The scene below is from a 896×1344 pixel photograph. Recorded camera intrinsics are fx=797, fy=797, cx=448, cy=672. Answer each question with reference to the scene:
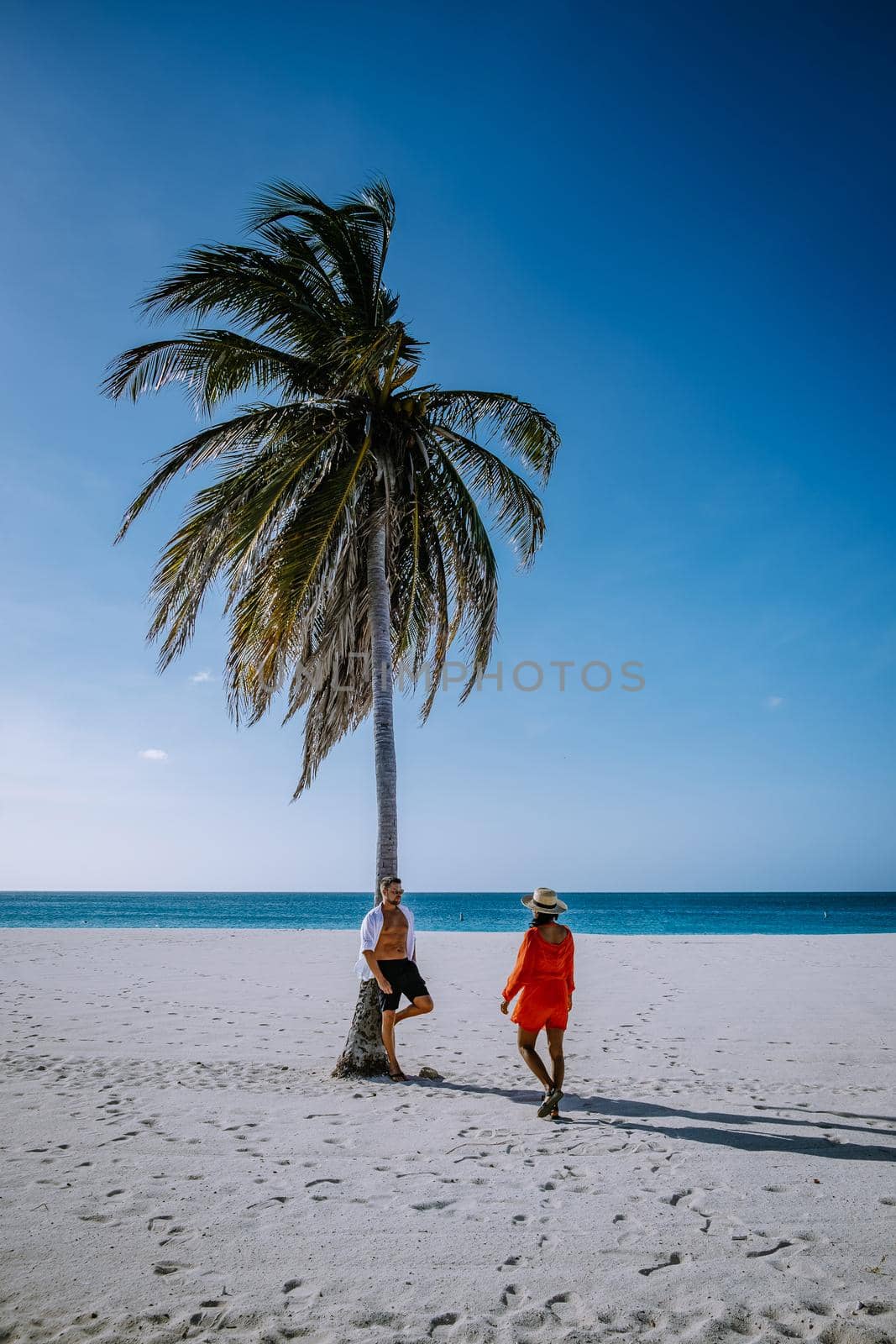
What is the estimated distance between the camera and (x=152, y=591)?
8.52 meters

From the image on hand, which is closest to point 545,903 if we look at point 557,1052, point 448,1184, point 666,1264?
point 557,1052

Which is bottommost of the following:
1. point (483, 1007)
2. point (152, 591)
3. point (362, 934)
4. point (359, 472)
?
point (483, 1007)

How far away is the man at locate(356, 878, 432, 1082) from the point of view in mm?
6816

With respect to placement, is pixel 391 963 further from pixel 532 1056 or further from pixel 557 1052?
pixel 557 1052

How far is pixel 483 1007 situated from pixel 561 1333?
7.88m

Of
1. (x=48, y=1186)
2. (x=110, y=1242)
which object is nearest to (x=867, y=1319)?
(x=110, y=1242)

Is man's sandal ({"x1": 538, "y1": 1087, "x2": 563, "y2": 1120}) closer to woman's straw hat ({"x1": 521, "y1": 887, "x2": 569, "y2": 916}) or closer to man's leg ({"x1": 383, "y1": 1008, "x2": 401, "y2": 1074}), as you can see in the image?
woman's straw hat ({"x1": 521, "y1": 887, "x2": 569, "y2": 916})

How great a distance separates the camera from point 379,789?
783 centimetres

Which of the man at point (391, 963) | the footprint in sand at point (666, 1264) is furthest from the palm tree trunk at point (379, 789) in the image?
the footprint in sand at point (666, 1264)

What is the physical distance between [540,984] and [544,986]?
3 centimetres

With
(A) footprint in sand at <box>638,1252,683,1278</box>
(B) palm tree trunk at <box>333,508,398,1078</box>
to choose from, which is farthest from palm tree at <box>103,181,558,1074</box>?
(A) footprint in sand at <box>638,1252,683,1278</box>

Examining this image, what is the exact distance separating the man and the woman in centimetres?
116

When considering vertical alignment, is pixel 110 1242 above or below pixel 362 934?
below

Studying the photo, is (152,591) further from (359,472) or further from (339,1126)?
(339,1126)
